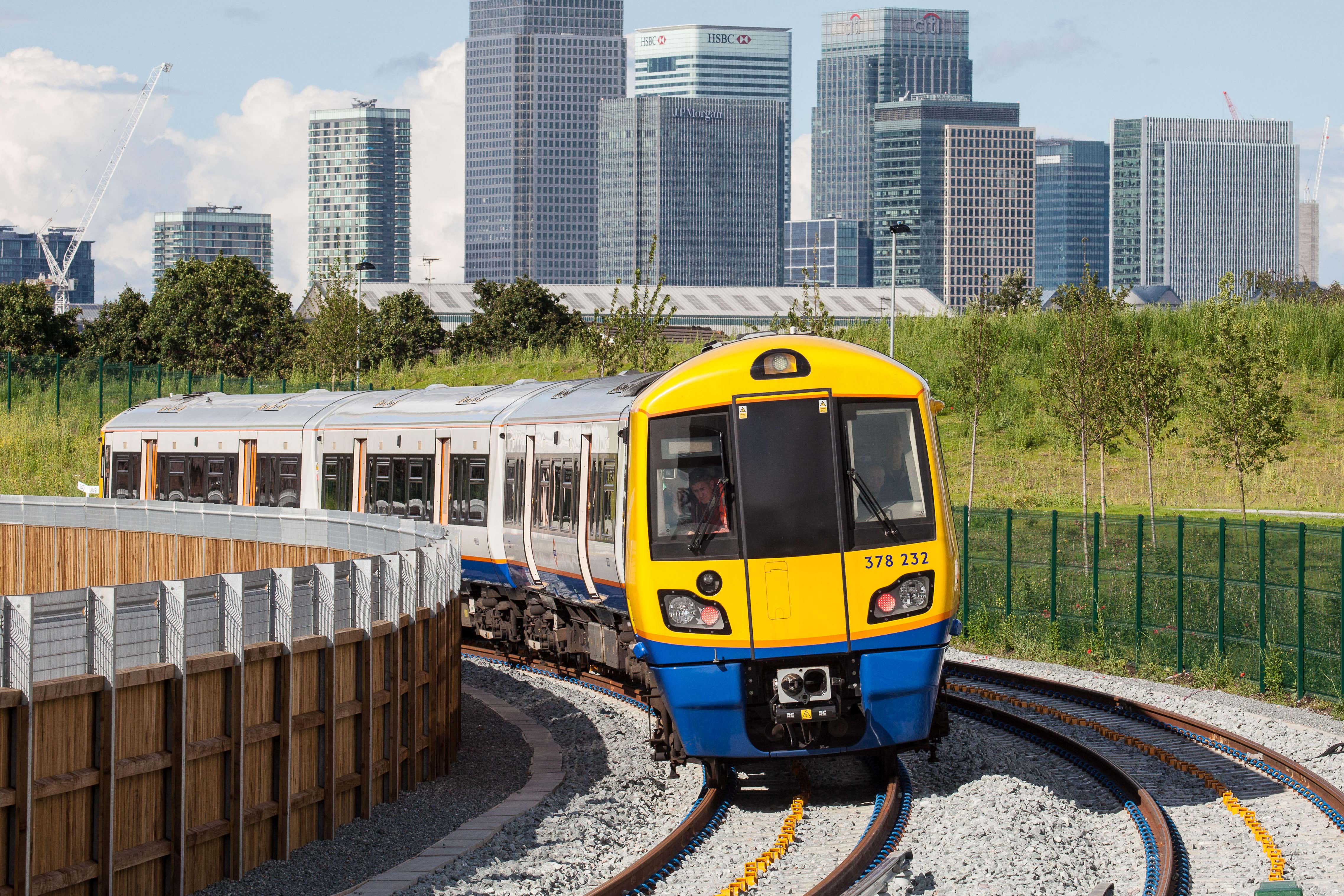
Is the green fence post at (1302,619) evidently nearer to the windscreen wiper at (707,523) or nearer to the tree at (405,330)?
the windscreen wiper at (707,523)

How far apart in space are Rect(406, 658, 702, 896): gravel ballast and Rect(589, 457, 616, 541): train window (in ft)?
6.29

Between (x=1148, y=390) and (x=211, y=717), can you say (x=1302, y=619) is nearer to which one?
(x=211, y=717)

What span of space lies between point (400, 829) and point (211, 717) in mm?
2142

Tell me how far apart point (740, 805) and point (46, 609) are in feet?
18.3

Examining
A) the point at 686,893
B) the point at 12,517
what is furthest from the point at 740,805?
the point at 12,517

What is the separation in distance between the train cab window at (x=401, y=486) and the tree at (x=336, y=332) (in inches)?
1199

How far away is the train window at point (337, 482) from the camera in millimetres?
25969

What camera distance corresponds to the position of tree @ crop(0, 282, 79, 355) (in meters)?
76.2

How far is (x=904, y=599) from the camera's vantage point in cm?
1172

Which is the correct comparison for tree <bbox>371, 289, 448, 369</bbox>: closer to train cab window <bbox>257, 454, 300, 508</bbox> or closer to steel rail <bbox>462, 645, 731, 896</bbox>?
train cab window <bbox>257, 454, 300, 508</bbox>

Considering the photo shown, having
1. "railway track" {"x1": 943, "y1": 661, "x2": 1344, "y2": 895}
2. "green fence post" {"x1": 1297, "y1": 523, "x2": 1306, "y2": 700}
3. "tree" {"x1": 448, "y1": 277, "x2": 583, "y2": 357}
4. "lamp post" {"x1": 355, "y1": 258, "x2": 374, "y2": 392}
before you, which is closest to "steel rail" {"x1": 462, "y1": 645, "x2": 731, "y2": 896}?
"railway track" {"x1": 943, "y1": 661, "x2": 1344, "y2": 895}

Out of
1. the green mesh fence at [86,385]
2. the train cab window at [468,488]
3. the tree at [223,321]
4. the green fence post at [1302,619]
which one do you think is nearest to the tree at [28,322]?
the tree at [223,321]

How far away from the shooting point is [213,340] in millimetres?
79875

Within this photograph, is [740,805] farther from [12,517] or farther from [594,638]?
[12,517]
